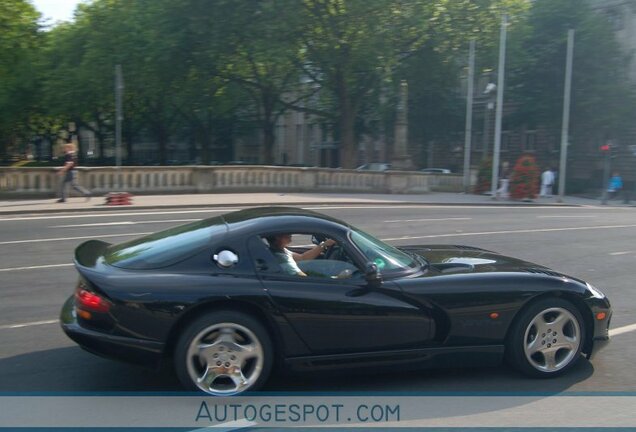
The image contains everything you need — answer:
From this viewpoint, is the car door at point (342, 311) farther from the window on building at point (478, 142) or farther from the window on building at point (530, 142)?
the window on building at point (478, 142)

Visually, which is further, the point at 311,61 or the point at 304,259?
the point at 311,61

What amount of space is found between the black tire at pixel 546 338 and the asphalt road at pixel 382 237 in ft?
0.40

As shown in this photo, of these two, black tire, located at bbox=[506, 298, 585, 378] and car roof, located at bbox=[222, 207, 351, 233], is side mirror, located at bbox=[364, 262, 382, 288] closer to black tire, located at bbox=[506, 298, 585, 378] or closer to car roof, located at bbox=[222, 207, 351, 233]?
car roof, located at bbox=[222, 207, 351, 233]

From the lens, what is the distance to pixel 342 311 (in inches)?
194

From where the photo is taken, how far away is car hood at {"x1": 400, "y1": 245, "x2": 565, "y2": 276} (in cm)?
552

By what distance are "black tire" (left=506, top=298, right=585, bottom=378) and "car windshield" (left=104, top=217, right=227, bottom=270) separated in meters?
2.38

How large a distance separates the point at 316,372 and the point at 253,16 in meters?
29.0

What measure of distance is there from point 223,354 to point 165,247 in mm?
957

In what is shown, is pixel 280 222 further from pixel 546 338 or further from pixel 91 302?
pixel 546 338

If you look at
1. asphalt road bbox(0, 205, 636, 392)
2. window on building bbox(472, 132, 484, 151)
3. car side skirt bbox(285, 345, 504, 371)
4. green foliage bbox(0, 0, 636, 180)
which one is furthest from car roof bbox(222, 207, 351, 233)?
window on building bbox(472, 132, 484, 151)

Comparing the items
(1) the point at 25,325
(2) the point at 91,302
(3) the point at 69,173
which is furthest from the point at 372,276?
(3) the point at 69,173

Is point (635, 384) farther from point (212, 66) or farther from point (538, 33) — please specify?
point (538, 33)

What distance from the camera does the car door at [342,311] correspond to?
4875 millimetres

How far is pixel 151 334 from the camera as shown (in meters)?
4.67
